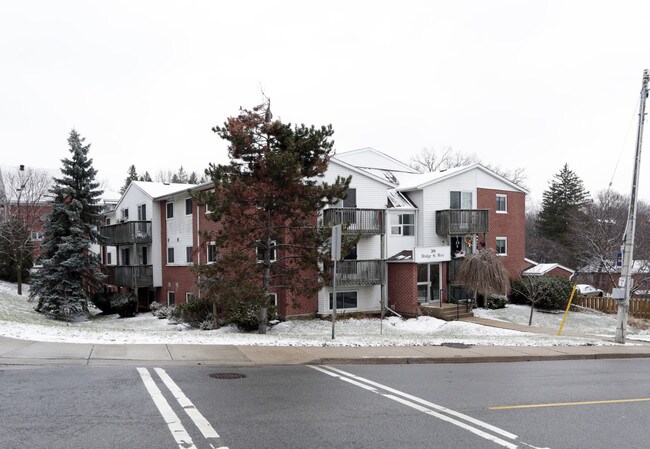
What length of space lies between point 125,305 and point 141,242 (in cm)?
392

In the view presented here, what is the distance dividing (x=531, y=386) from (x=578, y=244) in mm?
41141

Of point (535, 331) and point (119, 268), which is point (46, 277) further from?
point (535, 331)

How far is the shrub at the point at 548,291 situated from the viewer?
30156 millimetres

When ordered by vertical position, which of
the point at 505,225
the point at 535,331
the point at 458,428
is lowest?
the point at 535,331

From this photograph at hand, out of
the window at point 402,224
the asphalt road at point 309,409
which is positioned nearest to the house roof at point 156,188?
the window at point 402,224

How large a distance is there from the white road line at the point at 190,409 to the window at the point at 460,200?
78.7ft

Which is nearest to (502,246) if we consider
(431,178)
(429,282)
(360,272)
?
(431,178)

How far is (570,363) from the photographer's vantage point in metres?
13.5

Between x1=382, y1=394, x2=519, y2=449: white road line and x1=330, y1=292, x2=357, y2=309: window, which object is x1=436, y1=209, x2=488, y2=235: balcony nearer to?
x1=330, y1=292, x2=357, y2=309: window

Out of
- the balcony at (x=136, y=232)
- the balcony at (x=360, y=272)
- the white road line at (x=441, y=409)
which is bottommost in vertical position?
the white road line at (x=441, y=409)

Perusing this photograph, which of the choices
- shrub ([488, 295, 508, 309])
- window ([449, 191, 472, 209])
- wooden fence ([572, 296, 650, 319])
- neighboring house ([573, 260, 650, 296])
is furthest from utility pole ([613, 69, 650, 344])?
neighboring house ([573, 260, 650, 296])

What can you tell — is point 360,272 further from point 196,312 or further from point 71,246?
point 71,246

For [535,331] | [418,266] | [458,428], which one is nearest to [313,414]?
[458,428]

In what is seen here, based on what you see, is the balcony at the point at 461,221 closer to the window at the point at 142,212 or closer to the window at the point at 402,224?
the window at the point at 402,224
